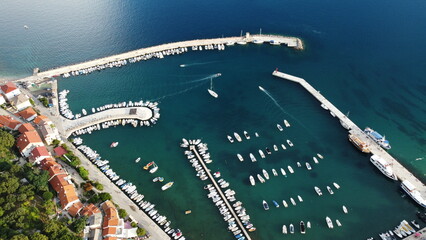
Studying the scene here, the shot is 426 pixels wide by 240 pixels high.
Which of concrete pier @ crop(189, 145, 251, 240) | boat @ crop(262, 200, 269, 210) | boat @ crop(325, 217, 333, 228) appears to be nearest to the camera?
concrete pier @ crop(189, 145, 251, 240)

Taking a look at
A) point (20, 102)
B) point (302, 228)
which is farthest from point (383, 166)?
point (20, 102)

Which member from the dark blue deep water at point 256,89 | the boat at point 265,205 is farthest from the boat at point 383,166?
the boat at point 265,205

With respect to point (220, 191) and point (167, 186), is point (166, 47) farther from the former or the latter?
point (220, 191)

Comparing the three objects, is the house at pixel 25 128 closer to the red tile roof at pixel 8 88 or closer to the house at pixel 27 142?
the house at pixel 27 142

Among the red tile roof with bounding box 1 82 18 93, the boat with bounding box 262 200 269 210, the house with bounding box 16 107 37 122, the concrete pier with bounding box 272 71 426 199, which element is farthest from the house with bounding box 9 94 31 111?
the concrete pier with bounding box 272 71 426 199

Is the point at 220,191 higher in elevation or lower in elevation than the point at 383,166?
higher

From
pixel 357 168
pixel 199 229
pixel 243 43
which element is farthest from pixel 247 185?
pixel 243 43

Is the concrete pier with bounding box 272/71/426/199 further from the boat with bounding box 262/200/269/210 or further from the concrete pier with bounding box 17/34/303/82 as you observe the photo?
the boat with bounding box 262/200/269/210
